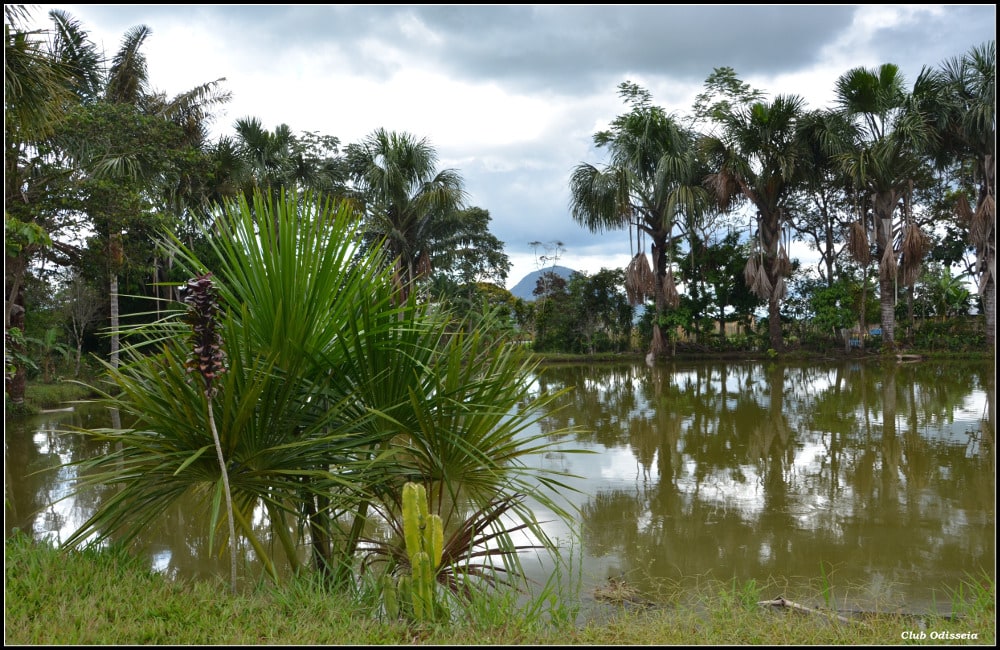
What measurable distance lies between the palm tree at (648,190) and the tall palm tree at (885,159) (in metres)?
4.80

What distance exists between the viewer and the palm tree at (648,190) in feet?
72.6

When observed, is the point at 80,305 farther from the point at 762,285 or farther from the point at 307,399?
the point at 762,285

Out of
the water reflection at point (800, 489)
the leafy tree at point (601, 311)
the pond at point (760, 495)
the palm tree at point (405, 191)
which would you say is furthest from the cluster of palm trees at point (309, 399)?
the leafy tree at point (601, 311)

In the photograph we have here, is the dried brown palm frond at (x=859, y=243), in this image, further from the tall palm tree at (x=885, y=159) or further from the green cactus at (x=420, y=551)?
the green cactus at (x=420, y=551)

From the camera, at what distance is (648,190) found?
76.4 feet

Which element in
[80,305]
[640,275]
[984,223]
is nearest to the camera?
[80,305]

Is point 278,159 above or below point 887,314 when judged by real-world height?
above

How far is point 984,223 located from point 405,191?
1745 centimetres

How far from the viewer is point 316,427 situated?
2613 millimetres

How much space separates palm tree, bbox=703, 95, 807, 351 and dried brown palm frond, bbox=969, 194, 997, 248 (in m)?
5.16

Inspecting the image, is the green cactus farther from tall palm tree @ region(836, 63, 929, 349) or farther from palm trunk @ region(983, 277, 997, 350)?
palm trunk @ region(983, 277, 997, 350)

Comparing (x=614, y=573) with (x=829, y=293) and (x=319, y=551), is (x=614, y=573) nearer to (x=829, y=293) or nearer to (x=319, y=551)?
(x=319, y=551)

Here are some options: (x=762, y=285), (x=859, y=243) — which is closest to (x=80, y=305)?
(x=762, y=285)

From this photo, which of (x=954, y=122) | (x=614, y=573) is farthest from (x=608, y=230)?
(x=614, y=573)
